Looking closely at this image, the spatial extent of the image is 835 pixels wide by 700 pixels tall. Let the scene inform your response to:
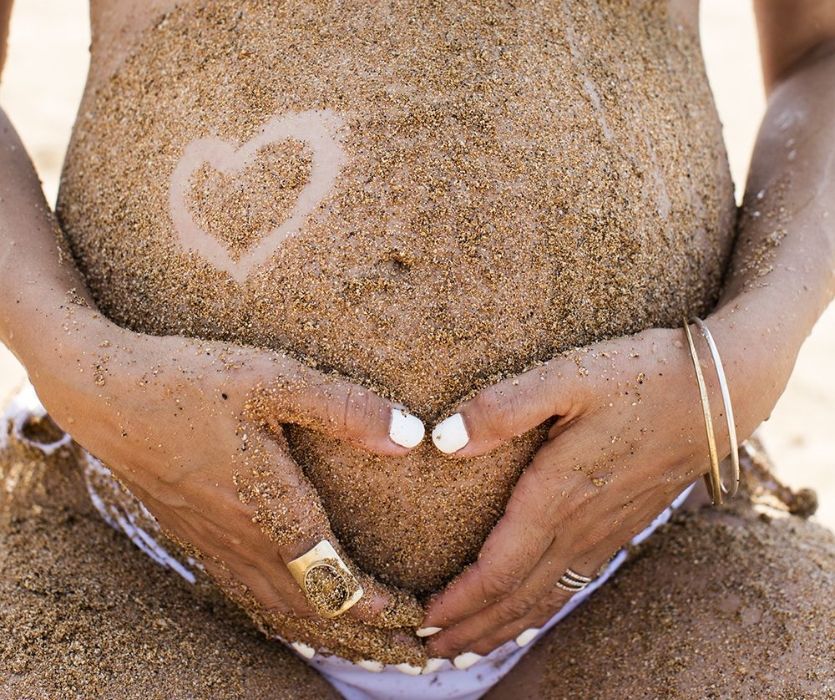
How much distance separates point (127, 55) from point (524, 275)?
2.26 feet

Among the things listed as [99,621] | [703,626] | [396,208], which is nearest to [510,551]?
[703,626]

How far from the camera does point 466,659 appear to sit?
4.75 ft


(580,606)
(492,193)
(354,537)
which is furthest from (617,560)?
(492,193)

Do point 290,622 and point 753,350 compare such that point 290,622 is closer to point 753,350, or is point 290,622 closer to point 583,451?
point 583,451

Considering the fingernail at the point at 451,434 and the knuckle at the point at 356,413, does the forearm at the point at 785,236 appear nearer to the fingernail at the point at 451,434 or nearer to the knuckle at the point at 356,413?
the fingernail at the point at 451,434

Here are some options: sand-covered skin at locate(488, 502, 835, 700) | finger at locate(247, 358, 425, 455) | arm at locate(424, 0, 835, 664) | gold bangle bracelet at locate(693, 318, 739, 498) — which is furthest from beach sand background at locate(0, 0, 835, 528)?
finger at locate(247, 358, 425, 455)

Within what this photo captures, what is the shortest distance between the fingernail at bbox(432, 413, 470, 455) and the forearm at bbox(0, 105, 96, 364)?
0.53 meters

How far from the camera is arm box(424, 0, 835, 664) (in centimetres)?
125

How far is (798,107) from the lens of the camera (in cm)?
171

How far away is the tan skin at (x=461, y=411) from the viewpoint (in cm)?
122

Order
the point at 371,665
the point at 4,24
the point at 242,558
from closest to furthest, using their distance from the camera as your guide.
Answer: the point at 242,558
the point at 371,665
the point at 4,24

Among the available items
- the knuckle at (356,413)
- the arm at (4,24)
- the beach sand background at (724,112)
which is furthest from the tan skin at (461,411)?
the beach sand background at (724,112)

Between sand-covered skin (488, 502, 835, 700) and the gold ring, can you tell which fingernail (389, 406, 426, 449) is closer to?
the gold ring

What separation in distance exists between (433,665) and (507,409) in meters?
0.46
